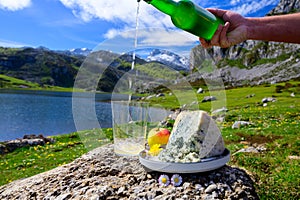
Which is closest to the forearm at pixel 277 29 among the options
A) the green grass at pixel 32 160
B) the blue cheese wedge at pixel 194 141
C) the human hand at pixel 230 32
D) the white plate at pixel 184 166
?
the human hand at pixel 230 32

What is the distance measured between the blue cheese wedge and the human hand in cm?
114

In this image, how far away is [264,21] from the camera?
11.8 ft

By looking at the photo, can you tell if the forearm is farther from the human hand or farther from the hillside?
the hillside

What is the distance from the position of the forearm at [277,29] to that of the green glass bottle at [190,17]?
0.48m

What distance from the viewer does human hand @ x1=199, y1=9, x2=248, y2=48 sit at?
362 centimetres

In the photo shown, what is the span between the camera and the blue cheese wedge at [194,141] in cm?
434

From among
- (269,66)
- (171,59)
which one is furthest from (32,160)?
(269,66)

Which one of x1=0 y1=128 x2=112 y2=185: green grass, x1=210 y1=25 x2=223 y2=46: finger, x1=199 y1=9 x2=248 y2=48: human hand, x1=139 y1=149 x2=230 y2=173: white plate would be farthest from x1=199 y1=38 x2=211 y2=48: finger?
x1=0 y1=128 x2=112 y2=185: green grass

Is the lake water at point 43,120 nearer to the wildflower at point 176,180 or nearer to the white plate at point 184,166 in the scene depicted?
the white plate at point 184,166

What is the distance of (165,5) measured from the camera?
3.58 metres

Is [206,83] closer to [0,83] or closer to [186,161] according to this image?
[186,161]

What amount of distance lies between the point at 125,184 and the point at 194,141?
4.44 feet

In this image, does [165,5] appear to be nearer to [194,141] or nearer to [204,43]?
[204,43]

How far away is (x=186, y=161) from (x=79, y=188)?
6.29 ft
